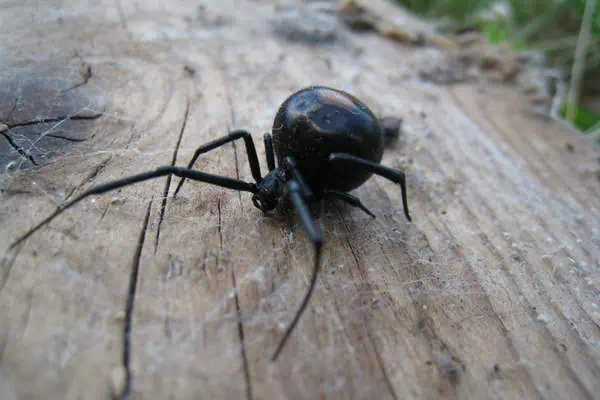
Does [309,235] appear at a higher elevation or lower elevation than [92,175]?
higher

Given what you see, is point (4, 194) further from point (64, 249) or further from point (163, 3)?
point (163, 3)

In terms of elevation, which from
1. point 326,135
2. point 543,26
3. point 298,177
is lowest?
point 543,26

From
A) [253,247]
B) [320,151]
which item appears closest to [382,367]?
[253,247]

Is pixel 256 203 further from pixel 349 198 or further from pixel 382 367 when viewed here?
pixel 382 367

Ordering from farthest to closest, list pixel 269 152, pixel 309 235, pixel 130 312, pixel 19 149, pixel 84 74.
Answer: pixel 84 74 → pixel 269 152 → pixel 19 149 → pixel 309 235 → pixel 130 312

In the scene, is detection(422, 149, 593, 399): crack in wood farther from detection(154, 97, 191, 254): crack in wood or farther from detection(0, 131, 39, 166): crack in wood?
detection(0, 131, 39, 166): crack in wood

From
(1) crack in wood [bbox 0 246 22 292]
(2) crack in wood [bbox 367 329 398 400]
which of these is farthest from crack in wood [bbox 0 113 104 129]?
(2) crack in wood [bbox 367 329 398 400]
